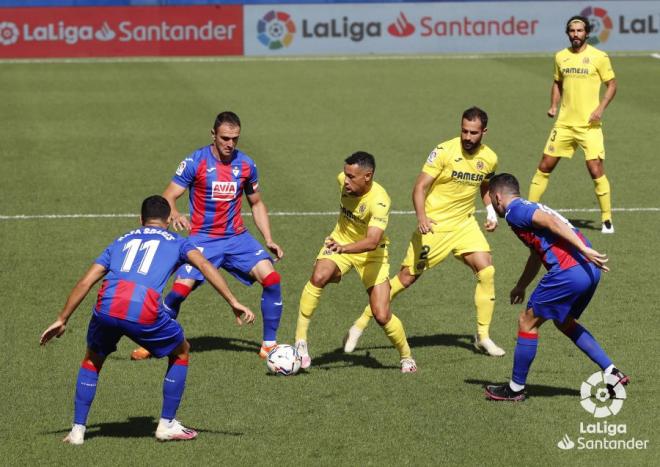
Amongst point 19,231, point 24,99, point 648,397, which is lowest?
point 648,397

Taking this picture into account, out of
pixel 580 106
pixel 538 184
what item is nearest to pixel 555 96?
pixel 580 106

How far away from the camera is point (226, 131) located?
1160 cm

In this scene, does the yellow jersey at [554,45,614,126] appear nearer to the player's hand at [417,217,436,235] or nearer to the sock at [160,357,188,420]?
the player's hand at [417,217,436,235]

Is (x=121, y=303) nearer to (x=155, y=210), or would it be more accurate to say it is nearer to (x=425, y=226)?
(x=155, y=210)

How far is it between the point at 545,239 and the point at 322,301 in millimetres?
4020

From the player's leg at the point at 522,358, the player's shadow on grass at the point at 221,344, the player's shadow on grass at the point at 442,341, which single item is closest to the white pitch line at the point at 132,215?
the player's shadow on grass at the point at 221,344

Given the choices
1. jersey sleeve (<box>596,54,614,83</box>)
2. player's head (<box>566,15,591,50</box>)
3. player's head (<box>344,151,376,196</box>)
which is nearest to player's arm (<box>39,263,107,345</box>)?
player's head (<box>344,151,376,196</box>)

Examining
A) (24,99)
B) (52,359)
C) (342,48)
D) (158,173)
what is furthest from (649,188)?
(342,48)

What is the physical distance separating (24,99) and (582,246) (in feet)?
66.2

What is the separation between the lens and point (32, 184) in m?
19.5

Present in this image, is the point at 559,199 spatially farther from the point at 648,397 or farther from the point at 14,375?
the point at 14,375

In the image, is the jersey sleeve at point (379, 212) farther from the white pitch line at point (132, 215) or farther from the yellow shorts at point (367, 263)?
the white pitch line at point (132, 215)

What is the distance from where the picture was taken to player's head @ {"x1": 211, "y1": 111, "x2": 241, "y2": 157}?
38.0 feet
